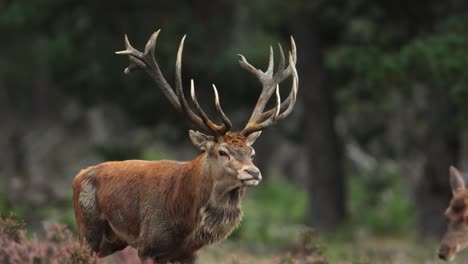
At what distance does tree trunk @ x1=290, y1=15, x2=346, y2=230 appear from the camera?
73.1ft

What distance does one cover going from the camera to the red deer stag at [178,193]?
8.88m

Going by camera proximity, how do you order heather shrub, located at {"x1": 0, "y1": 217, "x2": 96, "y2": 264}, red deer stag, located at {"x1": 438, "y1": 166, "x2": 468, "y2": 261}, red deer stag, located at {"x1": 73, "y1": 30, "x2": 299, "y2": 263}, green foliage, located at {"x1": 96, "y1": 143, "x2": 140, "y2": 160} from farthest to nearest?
green foliage, located at {"x1": 96, "y1": 143, "x2": 140, "y2": 160} < red deer stag, located at {"x1": 73, "y1": 30, "x2": 299, "y2": 263} < red deer stag, located at {"x1": 438, "y1": 166, "x2": 468, "y2": 261} < heather shrub, located at {"x1": 0, "y1": 217, "x2": 96, "y2": 264}

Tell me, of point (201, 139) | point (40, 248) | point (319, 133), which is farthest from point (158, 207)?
point (319, 133)

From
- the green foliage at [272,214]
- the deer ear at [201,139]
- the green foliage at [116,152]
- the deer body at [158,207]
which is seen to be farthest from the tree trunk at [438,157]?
the deer ear at [201,139]

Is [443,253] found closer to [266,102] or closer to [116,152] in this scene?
[266,102]

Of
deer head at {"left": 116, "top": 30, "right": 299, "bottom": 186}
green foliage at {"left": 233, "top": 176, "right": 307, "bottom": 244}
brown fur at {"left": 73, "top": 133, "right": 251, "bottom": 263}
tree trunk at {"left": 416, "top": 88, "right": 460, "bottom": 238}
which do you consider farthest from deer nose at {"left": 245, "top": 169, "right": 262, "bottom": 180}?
tree trunk at {"left": 416, "top": 88, "right": 460, "bottom": 238}

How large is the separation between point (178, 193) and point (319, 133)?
565 inches

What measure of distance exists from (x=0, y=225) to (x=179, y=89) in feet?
6.15

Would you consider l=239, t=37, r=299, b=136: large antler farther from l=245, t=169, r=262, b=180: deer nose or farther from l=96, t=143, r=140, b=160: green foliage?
l=96, t=143, r=140, b=160: green foliage

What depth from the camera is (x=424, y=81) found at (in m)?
17.5

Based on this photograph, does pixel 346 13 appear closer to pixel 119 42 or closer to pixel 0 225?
pixel 119 42

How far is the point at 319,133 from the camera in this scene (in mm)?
23250

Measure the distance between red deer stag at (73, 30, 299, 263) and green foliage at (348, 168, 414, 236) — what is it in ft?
49.2

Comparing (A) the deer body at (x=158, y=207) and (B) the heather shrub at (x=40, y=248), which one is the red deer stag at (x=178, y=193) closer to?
(A) the deer body at (x=158, y=207)
